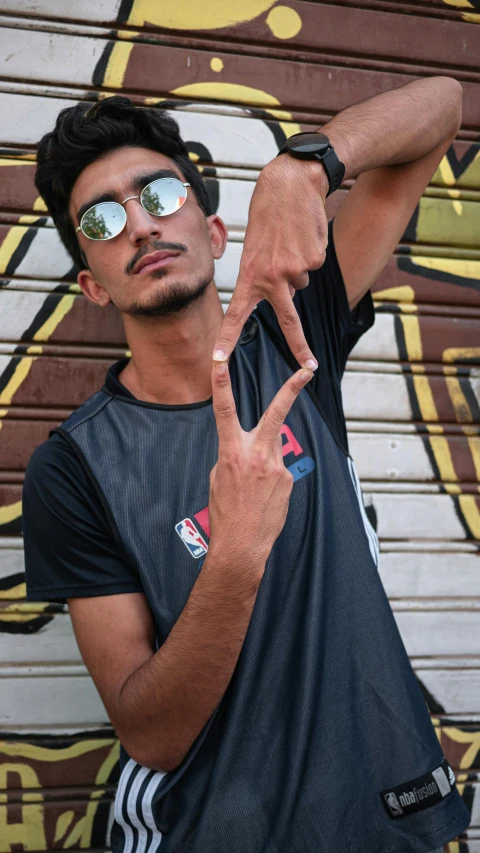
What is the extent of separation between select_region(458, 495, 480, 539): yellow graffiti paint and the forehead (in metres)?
2.05

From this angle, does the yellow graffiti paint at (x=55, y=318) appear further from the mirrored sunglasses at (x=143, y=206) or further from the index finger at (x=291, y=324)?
the index finger at (x=291, y=324)

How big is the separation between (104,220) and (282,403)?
3.76 feet

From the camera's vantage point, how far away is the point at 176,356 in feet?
7.61

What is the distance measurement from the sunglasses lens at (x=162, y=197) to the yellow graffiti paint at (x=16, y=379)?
1121 millimetres

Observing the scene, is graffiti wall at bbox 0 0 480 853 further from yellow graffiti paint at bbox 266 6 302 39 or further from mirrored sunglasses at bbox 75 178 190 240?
mirrored sunglasses at bbox 75 178 190 240

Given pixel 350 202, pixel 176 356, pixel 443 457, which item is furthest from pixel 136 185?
pixel 443 457

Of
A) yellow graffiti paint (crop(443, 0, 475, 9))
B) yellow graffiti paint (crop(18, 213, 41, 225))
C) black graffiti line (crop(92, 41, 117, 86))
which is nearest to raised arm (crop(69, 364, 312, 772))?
yellow graffiti paint (crop(18, 213, 41, 225))

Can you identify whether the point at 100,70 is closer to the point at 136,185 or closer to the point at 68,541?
the point at 136,185

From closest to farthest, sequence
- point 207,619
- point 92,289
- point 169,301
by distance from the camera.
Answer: point 207,619, point 169,301, point 92,289

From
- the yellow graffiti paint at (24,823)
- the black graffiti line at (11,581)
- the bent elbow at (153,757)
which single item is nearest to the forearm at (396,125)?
the bent elbow at (153,757)

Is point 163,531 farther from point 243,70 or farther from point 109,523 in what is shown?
point 243,70

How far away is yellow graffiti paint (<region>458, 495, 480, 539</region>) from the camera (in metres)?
3.40

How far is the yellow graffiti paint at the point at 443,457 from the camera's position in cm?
340

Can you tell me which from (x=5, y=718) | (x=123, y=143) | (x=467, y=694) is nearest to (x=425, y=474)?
(x=467, y=694)
